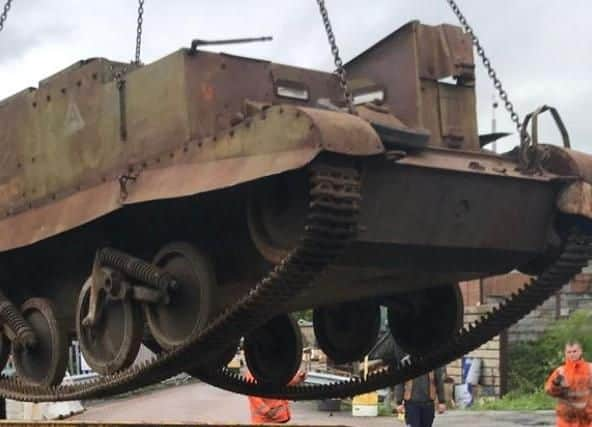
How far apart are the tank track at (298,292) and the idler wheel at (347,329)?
26 centimetres

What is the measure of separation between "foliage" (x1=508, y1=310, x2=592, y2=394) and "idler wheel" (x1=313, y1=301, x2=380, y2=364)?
10.7 meters

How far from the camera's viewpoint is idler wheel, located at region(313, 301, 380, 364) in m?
8.93

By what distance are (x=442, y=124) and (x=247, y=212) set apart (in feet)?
4.90

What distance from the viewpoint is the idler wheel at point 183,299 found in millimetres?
6973

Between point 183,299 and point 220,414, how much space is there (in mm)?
11600

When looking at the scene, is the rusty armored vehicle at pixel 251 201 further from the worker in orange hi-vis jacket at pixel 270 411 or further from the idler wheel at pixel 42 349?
the worker in orange hi-vis jacket at pixel 270 411

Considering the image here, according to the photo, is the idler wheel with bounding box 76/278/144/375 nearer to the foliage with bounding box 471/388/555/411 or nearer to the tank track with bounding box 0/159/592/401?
the tank track with bounding box 0/159/592/401

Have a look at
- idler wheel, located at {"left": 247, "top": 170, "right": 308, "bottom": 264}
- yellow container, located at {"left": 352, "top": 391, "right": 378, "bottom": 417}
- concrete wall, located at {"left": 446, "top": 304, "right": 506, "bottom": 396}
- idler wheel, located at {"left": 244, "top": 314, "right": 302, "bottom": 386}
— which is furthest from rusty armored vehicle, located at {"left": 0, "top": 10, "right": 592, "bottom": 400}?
concrete wall, located at {"left": 446, "top": 304, "right": 506, "bottom": 396}

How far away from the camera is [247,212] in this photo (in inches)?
267

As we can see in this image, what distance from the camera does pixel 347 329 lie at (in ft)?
29.6

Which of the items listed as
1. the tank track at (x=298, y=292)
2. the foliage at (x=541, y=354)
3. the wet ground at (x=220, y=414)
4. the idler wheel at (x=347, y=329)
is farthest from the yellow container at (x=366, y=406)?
the idler wheel at (x=347, y=329)

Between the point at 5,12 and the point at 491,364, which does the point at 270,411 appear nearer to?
the point at 5,12

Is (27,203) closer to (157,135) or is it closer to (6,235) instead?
(6,235)

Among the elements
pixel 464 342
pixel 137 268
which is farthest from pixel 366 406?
pixel 137 268
